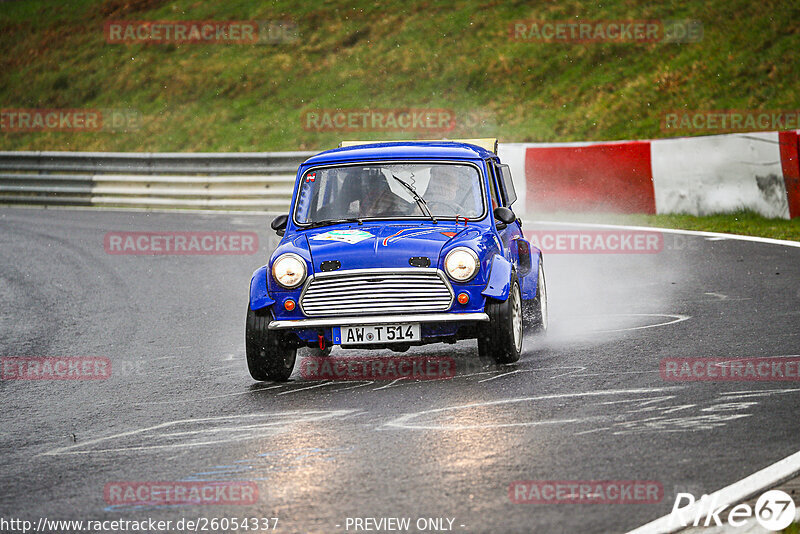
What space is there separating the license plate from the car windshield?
1192 millimetres

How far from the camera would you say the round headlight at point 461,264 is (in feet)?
25.0

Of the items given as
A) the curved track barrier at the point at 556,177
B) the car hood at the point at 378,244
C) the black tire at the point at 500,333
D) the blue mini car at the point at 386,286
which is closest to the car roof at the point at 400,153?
the blue mini car at the point at 386,286

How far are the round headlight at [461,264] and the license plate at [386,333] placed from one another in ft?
1.42

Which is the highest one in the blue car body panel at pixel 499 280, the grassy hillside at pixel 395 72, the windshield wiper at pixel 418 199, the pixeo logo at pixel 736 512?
the grassy hillside at pixel 395 72

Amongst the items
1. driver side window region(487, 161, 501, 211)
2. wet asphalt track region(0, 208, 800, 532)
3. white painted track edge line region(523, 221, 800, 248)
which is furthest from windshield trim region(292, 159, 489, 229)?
white painted track edge line region(523, 221, 800, 248)

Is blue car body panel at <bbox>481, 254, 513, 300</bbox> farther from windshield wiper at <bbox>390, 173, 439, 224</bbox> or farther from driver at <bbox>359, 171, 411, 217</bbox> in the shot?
driver at <bbox>359, 171, 411, 217</bbox>

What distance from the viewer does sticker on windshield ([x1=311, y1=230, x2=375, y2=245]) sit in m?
7.92

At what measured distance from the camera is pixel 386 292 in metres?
7.60

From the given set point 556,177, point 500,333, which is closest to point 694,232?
point 556,177

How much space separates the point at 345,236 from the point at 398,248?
1.57ft

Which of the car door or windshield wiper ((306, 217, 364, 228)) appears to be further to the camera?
the car door

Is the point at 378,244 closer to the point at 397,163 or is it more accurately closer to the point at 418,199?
the point at 418,199

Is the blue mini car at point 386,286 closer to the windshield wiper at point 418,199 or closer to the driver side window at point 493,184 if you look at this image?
the windshield wiper at point 418,199

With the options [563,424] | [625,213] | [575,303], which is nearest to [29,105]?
[625,213]
